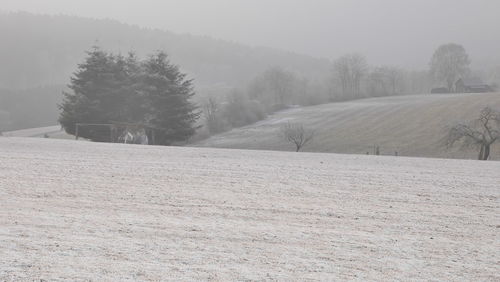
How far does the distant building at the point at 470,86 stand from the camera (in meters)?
107

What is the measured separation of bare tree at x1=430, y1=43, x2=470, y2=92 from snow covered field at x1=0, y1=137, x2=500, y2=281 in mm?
106877

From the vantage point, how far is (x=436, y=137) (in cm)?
5712

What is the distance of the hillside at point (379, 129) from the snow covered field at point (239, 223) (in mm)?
38190

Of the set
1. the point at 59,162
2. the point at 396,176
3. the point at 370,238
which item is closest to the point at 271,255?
the point at 370,238

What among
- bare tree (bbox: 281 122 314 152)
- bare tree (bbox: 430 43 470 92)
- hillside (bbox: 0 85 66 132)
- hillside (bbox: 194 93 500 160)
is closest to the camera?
hillside (bbox: 194 93 500 160)

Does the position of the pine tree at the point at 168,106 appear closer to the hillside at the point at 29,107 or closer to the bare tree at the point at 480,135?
the bare tree at the point at 480,135

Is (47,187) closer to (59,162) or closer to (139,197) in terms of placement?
(139,197)

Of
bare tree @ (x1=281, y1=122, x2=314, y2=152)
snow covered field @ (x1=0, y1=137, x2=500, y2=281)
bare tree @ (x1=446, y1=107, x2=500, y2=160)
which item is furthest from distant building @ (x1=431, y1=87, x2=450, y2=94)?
snow covered field @ (x1=0, y1=137, x2=500, y2=281)

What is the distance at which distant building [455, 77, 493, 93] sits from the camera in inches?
4206

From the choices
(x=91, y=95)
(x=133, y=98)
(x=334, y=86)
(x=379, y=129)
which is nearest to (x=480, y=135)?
(x=379, y=129)

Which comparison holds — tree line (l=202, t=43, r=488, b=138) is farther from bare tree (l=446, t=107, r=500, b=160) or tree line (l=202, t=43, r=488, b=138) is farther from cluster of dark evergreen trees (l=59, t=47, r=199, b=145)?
bare tree (l=446, t=107, r=500, b=160)

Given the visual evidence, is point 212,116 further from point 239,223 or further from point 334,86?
point 239,223

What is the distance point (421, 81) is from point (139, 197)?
152m

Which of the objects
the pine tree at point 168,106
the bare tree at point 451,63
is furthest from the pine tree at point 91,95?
the bare tree at point 451,63
